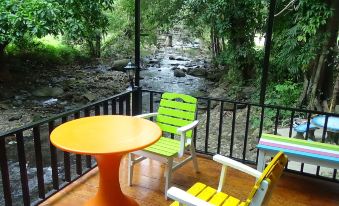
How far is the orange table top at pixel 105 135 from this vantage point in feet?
6.34

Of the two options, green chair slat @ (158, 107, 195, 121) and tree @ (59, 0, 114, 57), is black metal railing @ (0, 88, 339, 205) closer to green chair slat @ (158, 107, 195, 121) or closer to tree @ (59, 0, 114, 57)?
green chair slat @ (158, 107, 195, 121)

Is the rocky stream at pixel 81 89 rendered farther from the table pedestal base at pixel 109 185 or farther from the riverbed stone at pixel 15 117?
the table pedestal base at pixel 109 185

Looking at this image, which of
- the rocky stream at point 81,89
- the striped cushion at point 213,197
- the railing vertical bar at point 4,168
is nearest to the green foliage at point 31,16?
the rocky stream at point 81,89

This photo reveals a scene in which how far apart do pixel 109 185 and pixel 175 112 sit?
1.07m

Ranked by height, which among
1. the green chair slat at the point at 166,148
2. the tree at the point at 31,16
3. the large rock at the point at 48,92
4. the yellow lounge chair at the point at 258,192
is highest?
the tree at the point at 31,16

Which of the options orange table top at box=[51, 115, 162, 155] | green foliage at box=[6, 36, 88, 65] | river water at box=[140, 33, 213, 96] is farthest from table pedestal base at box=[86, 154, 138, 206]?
green foliage at box=[6, 36, 88, 65]

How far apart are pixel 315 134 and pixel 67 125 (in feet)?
15.0

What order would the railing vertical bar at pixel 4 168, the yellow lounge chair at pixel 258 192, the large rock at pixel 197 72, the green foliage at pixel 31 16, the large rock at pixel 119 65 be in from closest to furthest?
the yellow lounge chair at pixel 258 192 < the railing vertical bar at pixel 4 168 < the green foliage at pixel 31 16 < the large rock at pixel 197 72 < the large rock at pixel 119 65

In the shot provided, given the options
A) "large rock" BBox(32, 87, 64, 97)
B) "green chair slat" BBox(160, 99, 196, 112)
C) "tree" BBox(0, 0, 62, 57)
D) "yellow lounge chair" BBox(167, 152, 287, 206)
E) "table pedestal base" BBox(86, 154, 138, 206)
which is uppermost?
"tree" BBox(0, 0, 62, 57)

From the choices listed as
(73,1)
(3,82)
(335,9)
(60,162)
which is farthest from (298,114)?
(3,82)

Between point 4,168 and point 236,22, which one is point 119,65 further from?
point 4,168

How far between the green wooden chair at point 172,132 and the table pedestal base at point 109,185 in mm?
468

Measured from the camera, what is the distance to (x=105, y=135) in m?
2.17

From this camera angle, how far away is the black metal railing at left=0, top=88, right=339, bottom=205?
231 centimetres
